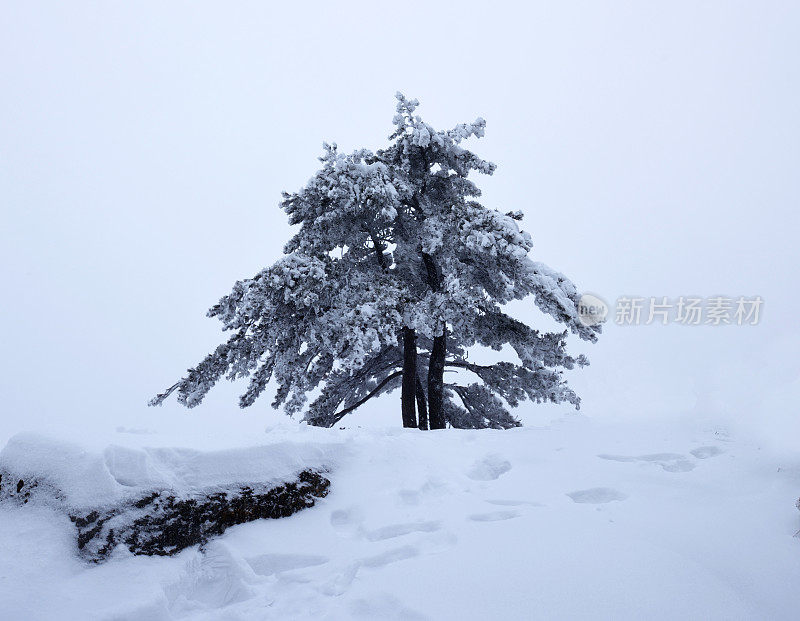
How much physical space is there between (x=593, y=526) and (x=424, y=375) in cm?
976

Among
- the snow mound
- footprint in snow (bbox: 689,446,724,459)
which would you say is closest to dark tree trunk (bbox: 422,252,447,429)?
footprint in snow (bbox: 689,446,724,459)

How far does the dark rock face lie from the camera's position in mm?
→ 3867

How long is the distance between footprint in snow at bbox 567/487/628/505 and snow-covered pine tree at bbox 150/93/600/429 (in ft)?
15.4

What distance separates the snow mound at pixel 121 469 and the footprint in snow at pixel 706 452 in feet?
16.9

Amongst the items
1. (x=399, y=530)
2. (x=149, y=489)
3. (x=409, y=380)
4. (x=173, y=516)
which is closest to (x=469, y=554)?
(x=399, y=530)

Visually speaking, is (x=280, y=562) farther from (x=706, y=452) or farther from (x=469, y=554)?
(x=706, y=452)

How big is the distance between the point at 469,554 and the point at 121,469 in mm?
3215

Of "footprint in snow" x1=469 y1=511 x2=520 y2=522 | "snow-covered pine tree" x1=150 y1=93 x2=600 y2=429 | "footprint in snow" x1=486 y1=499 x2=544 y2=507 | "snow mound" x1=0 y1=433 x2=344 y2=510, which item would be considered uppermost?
"snow-covered pine tree" x1=150 y1=93 x2=600 y2=429

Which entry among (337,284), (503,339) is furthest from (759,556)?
(337,284)

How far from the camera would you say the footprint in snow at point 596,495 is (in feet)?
15.8

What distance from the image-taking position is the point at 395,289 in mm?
10047

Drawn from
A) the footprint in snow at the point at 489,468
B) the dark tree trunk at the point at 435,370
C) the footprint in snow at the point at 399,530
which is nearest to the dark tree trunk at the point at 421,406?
the dark tree trunk at the point at 435,370

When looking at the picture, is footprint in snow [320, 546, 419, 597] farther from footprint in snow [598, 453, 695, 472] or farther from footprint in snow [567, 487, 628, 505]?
footprint in snow [598, 453, 695, 472]

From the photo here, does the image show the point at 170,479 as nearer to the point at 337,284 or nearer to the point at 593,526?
the point at 593,526
